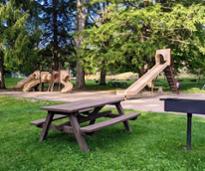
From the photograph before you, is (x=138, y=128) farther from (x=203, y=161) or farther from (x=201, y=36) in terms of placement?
(x=201, y=36)

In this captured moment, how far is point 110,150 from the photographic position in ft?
17.2

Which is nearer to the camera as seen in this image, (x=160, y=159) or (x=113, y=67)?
(x=160, y=159)

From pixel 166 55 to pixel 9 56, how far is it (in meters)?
8.33

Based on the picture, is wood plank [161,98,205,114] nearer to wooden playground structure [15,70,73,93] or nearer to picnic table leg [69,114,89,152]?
picnic table leg [69,114,89,152]

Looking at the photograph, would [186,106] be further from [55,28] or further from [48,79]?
[55,28]

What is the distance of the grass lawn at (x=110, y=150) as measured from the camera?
4.52 m

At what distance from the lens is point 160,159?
4738 millimetres

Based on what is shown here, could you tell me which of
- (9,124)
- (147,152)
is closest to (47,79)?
(9,124)

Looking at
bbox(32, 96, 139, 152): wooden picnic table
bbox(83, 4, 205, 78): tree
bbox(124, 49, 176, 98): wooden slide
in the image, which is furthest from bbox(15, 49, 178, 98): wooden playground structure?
bbox(32, 96, 139, 152): wooden picnic table

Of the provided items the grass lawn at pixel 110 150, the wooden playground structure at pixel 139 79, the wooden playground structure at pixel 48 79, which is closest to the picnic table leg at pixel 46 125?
the grass lawn at pixel 110 150

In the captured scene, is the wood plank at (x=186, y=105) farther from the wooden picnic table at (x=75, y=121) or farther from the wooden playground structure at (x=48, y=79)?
the wooden playground structure at (x=48, y=79)

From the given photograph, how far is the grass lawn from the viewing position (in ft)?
14.8

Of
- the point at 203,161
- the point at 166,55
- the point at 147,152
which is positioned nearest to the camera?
the point at 203,161

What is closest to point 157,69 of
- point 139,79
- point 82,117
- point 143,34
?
point 139,79
